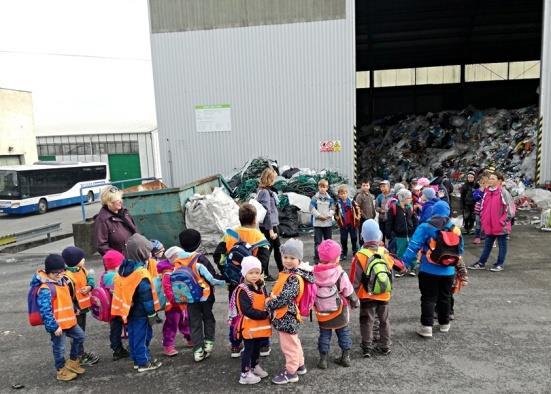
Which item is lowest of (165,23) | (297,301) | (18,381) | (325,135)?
(18,381)

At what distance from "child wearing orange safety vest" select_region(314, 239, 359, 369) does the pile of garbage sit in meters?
11.0

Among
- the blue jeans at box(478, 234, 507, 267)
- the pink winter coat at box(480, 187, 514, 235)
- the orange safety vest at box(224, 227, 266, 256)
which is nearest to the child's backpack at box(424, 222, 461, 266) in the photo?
the orange safety vest at box(224, 227, 266, 256)

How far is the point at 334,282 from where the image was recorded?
387 centimetres

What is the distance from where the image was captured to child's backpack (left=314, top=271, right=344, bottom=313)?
3875mm

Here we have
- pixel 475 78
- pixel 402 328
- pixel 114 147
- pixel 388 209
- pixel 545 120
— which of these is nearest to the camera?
pixel 402 328

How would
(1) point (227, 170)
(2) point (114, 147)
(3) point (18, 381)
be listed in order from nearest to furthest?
(3) point (18, 381) < (1) point (227, 170) < (2) point (114, 147)

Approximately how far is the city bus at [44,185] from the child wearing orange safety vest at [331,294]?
17.4m

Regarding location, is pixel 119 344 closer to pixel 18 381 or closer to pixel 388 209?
pixel 18 381

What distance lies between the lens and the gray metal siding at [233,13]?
12.7 metres

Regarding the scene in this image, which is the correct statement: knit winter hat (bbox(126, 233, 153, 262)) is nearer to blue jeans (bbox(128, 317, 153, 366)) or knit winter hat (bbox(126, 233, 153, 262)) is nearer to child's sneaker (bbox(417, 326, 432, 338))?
blue jeans (bbox(128, 317, 153, 366))

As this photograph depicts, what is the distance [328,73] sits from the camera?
12.9 meters

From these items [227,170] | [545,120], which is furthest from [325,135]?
[545,120]

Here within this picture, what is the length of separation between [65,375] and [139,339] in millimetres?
801

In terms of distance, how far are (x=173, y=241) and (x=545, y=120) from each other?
10.6 m
